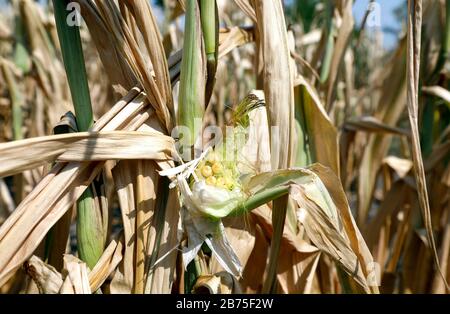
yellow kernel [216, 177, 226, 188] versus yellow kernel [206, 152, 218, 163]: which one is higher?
yellow kernel [206, 152, 218, 163]

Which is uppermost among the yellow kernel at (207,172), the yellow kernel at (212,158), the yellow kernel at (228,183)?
the yellow kernel at (212,158)

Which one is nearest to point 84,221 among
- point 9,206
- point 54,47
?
point 9,206

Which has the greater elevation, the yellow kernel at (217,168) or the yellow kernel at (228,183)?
the yellow kernel at (217,168)

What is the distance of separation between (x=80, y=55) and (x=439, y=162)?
34.3 inches

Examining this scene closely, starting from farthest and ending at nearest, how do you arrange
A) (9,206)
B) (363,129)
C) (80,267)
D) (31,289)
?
(9,206) < (363,129) < (31,289) < (80,267)

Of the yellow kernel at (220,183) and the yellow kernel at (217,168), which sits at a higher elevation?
the yellow kernel at (217,168)

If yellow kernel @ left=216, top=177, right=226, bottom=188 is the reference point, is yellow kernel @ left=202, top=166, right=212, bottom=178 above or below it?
above

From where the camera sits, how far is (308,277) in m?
0.84

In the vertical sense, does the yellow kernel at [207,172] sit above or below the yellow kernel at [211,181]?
above

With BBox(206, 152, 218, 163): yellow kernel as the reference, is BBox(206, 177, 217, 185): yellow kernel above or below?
below

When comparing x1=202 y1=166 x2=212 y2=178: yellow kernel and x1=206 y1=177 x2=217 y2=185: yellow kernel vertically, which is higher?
x1=202 y1=166 x2=212 y2=178: yellow kernel

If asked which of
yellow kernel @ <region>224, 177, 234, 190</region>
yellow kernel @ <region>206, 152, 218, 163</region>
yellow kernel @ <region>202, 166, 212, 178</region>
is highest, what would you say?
yellow kernel @ <region>206, 152, 218, 163</region>

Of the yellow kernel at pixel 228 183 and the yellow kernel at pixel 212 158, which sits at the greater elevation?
the yellow kernel at pixel 212 158
